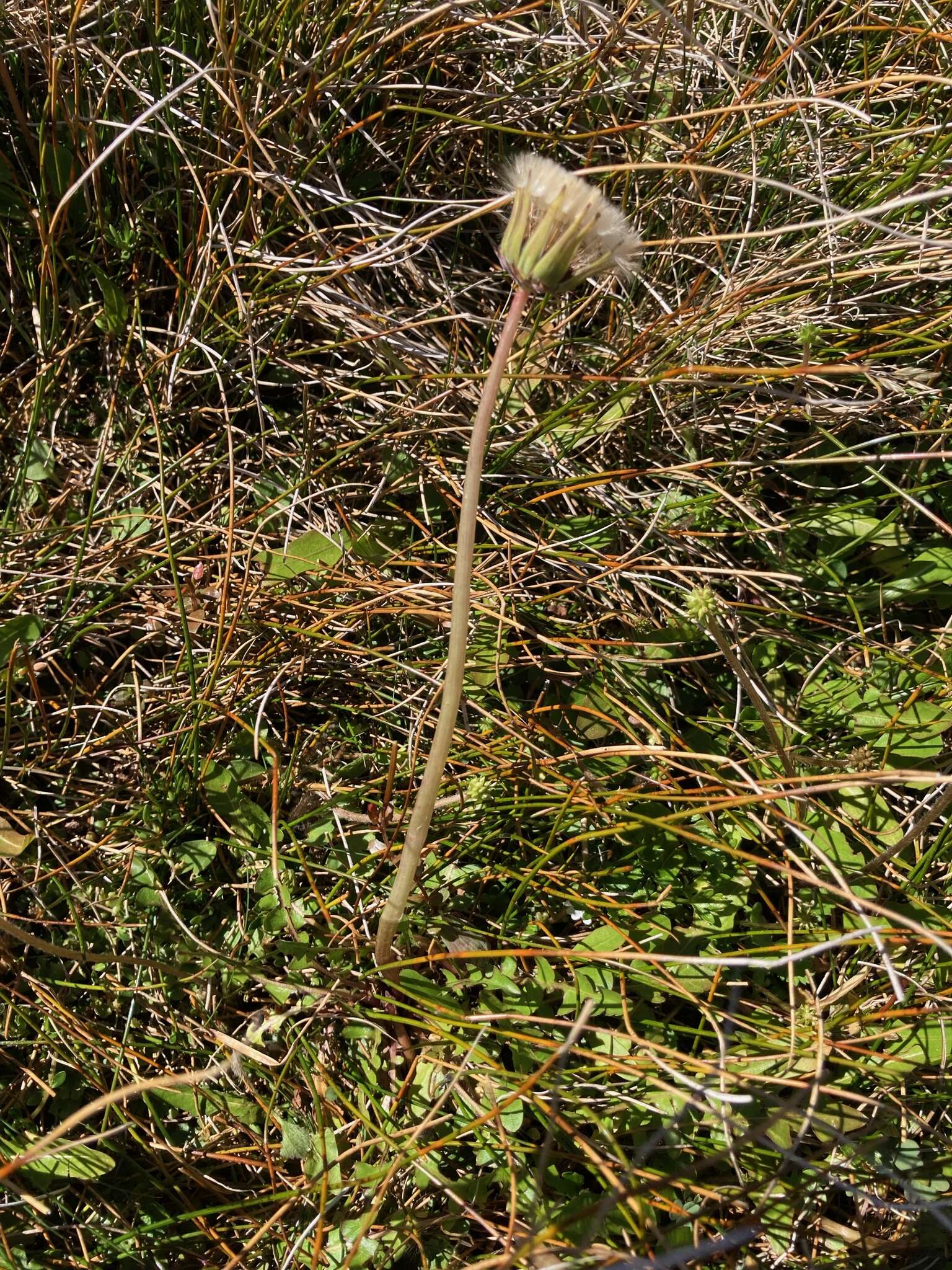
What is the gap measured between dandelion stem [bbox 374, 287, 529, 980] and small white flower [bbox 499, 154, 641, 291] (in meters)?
0.03

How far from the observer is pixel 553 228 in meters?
0.81

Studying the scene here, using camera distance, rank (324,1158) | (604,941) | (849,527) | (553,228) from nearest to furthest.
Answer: (553,228)
(324,1158)
(604,941)
(849,527)

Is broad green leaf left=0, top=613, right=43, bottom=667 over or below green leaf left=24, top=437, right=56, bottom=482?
below

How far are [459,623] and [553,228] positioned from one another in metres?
0.35

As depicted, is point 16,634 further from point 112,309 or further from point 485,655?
point 485,655

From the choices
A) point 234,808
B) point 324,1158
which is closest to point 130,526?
point 234,808

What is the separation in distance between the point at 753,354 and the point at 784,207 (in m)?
0.31

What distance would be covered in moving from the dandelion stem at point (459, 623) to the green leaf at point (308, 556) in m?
0.55

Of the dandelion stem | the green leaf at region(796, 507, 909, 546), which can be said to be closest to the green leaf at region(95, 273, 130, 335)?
the dandelion stem

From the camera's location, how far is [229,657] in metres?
1.46

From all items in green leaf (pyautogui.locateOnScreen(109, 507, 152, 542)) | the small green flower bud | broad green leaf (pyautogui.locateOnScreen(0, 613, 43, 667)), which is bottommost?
broad green leaf (pyautogui.locateOnScreen(0, 613, 43, 667))

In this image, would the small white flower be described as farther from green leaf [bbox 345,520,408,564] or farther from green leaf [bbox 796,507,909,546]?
green leaf [bbox 796,507,909,546]

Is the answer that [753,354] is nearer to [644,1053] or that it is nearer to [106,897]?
[644,1053]

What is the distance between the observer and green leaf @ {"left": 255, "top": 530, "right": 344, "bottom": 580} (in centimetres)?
149
